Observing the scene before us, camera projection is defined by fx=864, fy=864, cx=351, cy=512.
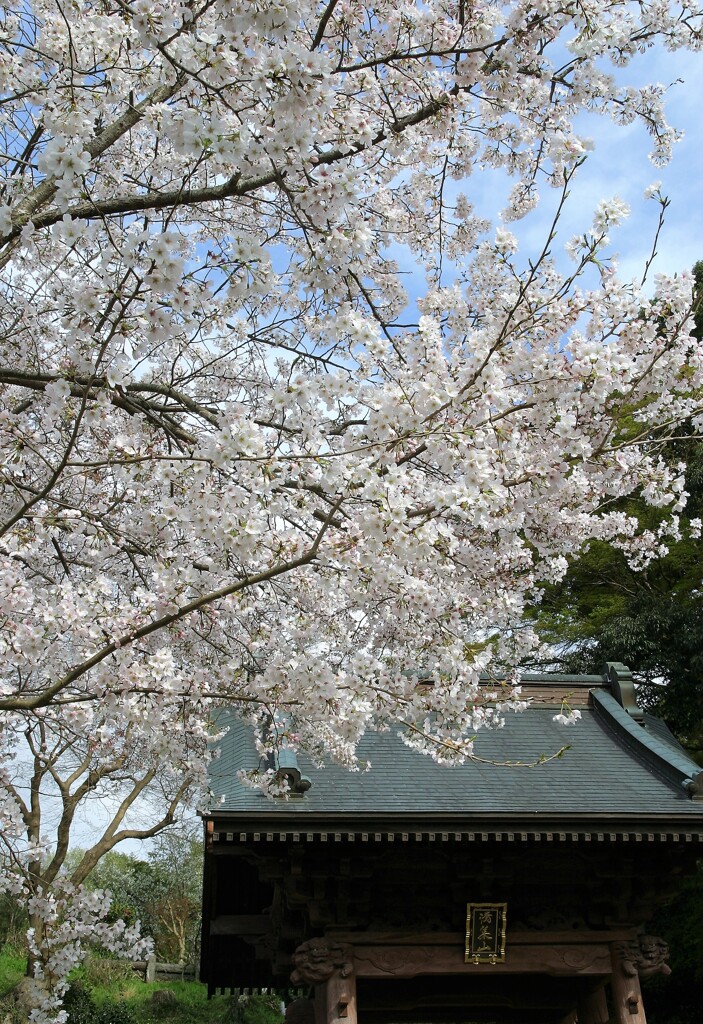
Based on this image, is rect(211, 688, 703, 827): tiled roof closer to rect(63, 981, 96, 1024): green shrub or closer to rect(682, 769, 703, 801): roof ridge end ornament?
rect(682, 769, 703, 801): roof ridge end ornament

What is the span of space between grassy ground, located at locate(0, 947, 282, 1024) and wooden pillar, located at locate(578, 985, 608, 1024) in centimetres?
1014

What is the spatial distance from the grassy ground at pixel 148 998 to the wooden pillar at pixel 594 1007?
399 inches

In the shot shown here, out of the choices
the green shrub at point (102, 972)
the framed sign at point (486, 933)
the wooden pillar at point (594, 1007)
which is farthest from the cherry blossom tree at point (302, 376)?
the green shrub at point (102, 972)

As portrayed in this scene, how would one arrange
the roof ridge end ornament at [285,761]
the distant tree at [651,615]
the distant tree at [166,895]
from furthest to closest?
the distant tree at [166,895] → the distant tree at [651,615] → the roof ridge end ornament at [285,761]

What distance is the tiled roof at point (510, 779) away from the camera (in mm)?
5812

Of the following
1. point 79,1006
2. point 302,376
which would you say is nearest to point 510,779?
point 302,376

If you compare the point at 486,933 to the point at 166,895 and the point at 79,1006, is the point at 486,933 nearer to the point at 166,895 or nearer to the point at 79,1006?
the point at 79,1006

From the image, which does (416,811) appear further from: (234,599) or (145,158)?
(145,158)

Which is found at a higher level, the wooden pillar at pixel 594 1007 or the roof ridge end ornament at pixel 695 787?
the roof ridge end ornament at pixel 695 787

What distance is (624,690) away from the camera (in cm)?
877

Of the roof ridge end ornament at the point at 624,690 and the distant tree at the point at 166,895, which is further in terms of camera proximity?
the distant tree at the point at 166,895

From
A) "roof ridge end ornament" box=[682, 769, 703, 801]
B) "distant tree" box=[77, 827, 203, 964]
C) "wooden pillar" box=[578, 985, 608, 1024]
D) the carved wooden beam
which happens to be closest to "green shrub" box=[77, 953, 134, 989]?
"distant tree" box=[77, 827, 203, 964]

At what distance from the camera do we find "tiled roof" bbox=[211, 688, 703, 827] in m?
5.81

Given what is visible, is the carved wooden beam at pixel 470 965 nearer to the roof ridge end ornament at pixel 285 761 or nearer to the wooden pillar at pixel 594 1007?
the wooden pillar at pixel 594 1007
